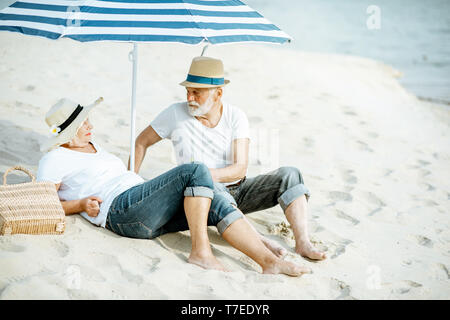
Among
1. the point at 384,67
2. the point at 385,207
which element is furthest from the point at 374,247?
the point at 384,67

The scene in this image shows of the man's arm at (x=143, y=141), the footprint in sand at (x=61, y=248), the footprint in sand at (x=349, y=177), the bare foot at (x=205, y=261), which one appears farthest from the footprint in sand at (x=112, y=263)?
the footprint in sand at (x=349, y=177)

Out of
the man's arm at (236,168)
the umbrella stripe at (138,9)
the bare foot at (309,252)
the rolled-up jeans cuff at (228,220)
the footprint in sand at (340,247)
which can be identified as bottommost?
the footprint in sand at (340,247)

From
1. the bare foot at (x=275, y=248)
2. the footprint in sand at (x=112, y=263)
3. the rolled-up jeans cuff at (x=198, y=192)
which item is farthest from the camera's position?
the bare foot at (x=275, y=248)

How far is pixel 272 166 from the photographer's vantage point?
548 centimetres

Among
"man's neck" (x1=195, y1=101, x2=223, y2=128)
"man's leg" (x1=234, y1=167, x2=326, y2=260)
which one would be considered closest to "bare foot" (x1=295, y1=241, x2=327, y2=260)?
"man's leg" (x1=234, y1=167, x2=326, y2=260)

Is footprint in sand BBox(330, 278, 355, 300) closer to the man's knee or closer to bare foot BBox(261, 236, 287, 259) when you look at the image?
bare foot BBox(261, 236, 287, 259)

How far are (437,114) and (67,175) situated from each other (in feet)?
24.5

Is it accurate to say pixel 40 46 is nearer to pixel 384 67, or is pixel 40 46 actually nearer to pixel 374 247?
pixel 374 247

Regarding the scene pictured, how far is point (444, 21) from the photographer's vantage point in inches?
979

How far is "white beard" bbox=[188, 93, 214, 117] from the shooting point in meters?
3.62

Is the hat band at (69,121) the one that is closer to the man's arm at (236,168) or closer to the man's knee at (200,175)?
the man's knee at (200,175)

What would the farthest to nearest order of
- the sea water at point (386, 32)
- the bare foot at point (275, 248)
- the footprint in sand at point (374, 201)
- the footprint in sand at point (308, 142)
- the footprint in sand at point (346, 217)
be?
1. the sea water at point (386, 32)
2. the footprint in sand at point (308, 142)
3. the footprint in sand at point (374, 201)
4. the footprint in sand at point (346, 217)
5. the bare foot at point (275, 248)

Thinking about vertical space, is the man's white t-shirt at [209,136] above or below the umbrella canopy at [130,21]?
below

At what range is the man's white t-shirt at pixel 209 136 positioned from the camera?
3.69 meters
